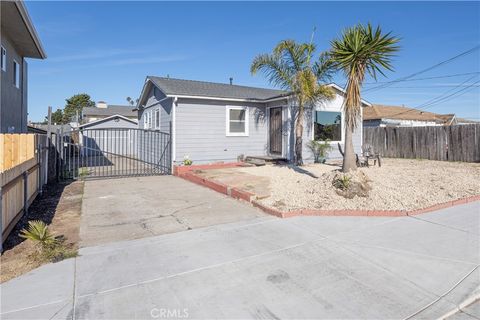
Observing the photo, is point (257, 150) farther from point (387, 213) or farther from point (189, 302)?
Answer: point (189, 302)

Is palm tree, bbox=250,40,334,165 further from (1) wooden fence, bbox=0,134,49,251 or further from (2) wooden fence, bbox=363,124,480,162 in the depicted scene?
(1) wooden fence, bbox=0,134,49,251

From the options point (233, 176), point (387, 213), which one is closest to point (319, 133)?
point (233, 176)

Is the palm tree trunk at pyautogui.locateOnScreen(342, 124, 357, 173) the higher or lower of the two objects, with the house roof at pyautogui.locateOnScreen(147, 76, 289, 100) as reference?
lower

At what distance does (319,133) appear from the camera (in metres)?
13.8

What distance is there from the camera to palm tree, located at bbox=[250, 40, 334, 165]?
11.3 m

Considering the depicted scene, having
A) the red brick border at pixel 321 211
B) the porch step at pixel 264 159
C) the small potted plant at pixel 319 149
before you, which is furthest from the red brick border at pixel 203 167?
the red brick border at pixel 321 211

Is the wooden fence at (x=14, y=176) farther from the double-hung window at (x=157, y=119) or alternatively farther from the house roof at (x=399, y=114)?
the house roof at (x=399, y=114)

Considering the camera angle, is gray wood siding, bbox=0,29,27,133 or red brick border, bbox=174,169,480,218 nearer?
red brick border, bbox=174,169,480,218

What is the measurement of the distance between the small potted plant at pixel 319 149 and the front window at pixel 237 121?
116 inches

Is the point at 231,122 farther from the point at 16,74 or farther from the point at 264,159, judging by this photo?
the point at 16,74

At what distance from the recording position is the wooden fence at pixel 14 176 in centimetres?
430

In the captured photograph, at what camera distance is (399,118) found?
26891 mm

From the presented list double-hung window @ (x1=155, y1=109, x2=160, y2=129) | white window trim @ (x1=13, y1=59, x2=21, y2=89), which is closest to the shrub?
double-hung window @ (x1=155, y1=109, x2=160, y2=129)

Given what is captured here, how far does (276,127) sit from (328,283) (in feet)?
35.3
